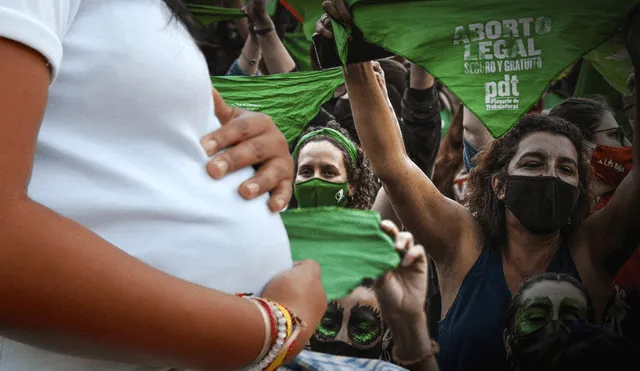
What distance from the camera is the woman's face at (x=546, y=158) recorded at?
6.93 feet

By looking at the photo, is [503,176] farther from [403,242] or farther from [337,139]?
[337,139]

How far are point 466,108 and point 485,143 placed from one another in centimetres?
13

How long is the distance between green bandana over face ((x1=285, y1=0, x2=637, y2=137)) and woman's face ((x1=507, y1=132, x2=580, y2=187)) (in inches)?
8.6

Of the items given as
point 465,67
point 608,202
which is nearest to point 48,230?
point 465,67

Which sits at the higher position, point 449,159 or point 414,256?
point 449,159

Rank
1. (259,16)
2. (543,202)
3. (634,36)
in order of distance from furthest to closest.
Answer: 1. (259,16)
2. (543,202)
3. (634,36)

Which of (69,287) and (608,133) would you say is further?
(608,133)

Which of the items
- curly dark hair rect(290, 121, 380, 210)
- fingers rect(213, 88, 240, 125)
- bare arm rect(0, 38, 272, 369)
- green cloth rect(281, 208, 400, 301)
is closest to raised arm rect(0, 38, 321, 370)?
bare arm rect(0, 38, 272, 369)

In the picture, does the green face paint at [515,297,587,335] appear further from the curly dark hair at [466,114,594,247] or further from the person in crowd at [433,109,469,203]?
the person in crowd at [433,109,469,203]

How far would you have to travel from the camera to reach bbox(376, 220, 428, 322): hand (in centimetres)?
218

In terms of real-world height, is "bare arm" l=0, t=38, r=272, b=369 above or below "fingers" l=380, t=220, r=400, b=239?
above

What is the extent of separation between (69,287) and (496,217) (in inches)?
71.0

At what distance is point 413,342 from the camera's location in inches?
88.7

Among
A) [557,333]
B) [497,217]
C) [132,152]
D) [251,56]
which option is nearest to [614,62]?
[497,217]
